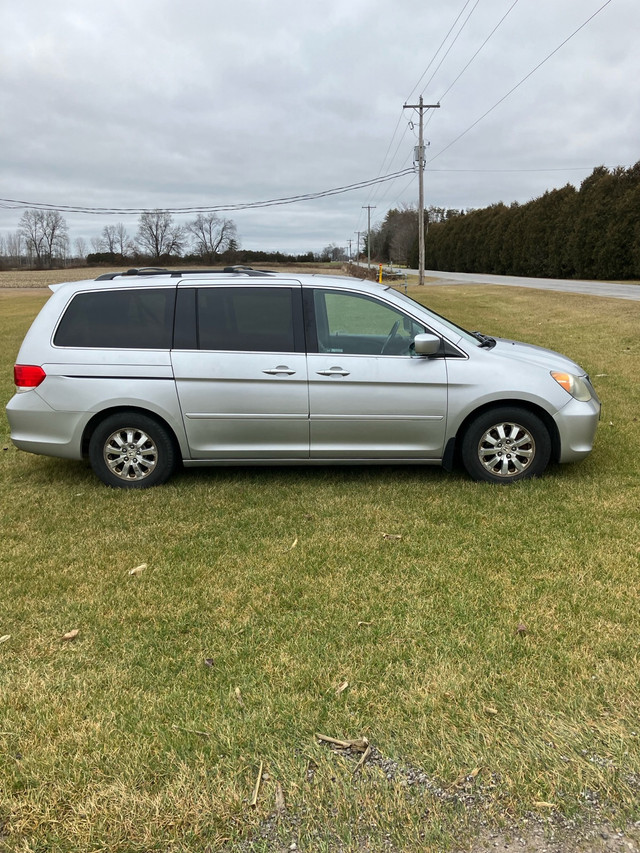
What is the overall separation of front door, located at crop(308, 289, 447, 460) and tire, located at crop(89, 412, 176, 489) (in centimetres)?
126

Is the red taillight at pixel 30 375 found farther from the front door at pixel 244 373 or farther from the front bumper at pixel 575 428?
the front bumper at pixel 575 428

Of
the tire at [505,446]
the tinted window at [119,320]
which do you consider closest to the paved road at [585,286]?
the tire at [505,446]

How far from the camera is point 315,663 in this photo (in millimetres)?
2904

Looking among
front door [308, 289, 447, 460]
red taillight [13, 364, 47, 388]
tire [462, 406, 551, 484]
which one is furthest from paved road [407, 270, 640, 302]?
red taillight [13, 364, 47, 388]

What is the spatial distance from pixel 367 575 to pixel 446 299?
2374 centimetres

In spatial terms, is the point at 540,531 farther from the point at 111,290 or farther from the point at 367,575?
the point at 111,290

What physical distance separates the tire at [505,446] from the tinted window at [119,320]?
266cm

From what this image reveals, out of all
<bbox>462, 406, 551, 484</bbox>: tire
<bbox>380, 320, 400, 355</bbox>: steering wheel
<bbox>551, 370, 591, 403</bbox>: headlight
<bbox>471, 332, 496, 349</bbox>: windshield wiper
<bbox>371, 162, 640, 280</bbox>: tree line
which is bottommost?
<bbox>462, 406, 551, 484</bbox>: tire

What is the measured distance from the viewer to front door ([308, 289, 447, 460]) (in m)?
5.09

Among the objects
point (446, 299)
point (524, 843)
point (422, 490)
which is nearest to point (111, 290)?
point (422, 490)

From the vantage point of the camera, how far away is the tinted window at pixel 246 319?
204 inches

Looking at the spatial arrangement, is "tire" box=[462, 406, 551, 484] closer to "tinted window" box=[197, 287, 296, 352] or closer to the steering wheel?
the steering wheel

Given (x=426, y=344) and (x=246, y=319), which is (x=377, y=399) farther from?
(x=246, y=319)

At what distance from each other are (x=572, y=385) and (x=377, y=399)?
1603mm
